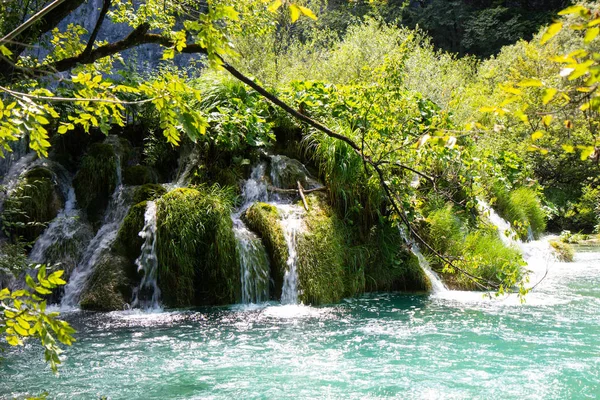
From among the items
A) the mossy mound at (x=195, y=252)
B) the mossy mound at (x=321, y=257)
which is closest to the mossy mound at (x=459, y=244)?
the mossy mound at (x=321, y=257)

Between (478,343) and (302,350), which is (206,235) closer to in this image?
(302,350)

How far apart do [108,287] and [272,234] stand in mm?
2320

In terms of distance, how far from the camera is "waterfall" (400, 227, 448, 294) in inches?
323

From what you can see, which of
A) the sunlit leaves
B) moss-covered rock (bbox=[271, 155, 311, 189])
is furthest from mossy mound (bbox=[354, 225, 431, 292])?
the sunlit leaves

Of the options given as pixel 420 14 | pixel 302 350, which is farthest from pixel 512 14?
pixel 302 350

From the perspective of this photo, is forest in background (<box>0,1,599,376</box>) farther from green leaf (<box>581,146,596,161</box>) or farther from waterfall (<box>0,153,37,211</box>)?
green leaf (<box>581,146,596,161</box>)

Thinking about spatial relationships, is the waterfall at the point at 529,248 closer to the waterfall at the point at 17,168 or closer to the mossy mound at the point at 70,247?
the mossy mound at the point at 70,247

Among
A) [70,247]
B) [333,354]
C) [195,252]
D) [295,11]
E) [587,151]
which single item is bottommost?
[333,354]

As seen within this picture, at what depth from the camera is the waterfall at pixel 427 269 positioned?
26.9 ft

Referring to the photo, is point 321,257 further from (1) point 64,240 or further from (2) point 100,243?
(1) point 64,240

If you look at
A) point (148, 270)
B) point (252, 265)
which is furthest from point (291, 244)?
point (148, 270)

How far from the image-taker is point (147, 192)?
26.0ft

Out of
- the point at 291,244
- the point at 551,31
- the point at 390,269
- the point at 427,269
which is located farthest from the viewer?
the point at 427,269

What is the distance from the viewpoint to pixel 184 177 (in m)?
8.59
